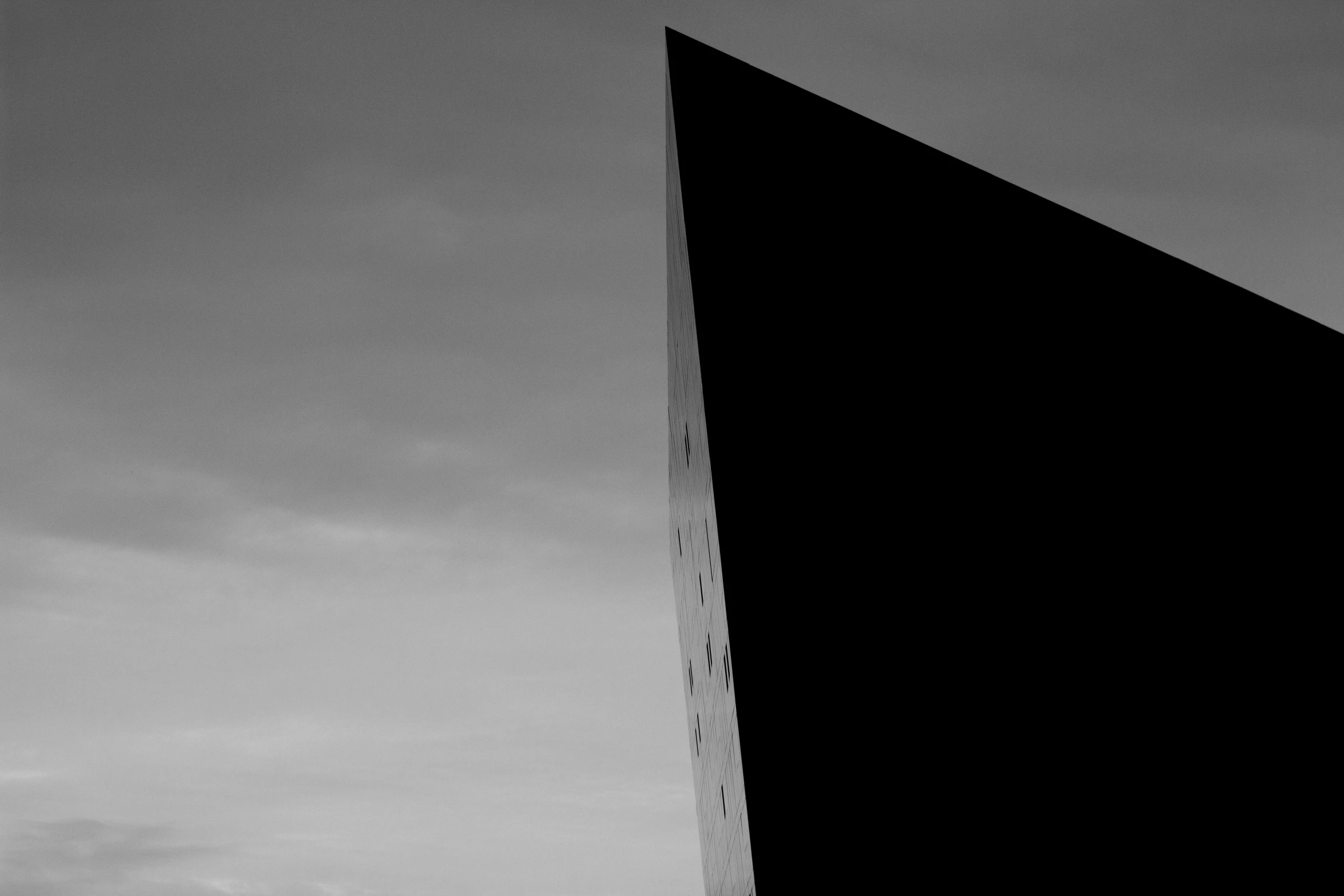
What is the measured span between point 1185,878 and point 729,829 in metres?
7.58

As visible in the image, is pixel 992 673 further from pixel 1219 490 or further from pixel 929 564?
pixel 1219 490

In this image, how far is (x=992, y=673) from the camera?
14.7m

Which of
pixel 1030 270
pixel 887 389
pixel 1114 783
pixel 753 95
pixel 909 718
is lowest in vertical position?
pixel 1114 783

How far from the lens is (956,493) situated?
51.1ft

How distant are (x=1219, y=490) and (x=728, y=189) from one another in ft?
28.7

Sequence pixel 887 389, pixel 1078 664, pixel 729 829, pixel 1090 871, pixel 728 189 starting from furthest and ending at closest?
pixel 729 829
pixel 728 189
pixel 887 389
pixel 1078 664
pixel 1090 871

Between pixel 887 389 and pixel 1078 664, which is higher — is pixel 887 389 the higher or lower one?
the higher one

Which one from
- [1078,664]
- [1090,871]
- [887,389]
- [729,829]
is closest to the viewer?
[1090,871]

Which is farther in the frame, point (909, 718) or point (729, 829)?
point (729, 829)

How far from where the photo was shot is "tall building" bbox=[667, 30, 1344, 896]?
1403 centimetres

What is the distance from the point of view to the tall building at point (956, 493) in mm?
14031

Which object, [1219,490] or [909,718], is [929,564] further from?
[1219,490]

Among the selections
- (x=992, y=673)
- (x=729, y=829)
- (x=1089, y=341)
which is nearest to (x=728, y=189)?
(x=1089, y=341)

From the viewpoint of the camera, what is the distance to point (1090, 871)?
1384cm
